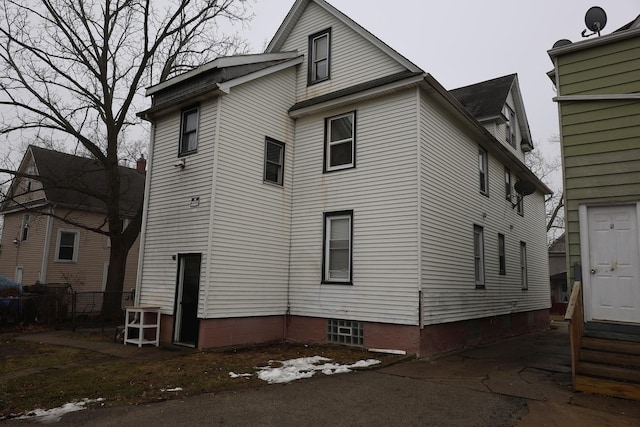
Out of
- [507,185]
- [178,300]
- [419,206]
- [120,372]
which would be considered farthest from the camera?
[507,185]

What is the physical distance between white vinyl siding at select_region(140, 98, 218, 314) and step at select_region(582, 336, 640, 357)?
8078 mm

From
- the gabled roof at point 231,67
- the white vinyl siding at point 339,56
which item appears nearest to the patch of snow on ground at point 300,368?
the gabled roof at point 231,67

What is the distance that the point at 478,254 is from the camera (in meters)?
14.1

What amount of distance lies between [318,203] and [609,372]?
308 inches

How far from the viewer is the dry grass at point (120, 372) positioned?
7.00m

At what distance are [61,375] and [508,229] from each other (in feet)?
48.0

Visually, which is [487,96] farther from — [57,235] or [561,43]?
[57,235]

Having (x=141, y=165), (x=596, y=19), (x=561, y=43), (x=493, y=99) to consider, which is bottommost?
(x=561, y=43)

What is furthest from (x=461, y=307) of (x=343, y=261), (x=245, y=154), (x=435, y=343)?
(x=245, y=154)

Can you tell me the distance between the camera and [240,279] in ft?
37.9

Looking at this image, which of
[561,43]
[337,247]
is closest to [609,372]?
[561,43]

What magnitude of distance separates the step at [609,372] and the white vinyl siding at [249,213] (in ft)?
24.7

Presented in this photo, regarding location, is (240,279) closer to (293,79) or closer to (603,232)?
(293,79)

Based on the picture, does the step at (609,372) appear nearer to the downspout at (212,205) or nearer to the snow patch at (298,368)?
the snow patch at (298,368)
